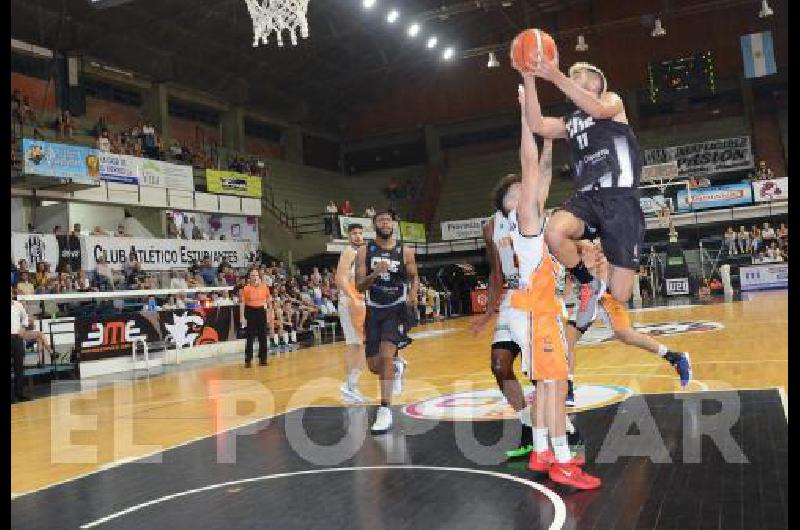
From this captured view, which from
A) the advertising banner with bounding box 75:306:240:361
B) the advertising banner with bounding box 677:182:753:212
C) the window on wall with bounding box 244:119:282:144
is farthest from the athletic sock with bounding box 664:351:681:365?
the window on wall with bounding box 244:119:282:144

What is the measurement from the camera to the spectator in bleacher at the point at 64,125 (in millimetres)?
17625

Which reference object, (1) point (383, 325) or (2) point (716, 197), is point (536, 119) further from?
(2) point (716, 197)

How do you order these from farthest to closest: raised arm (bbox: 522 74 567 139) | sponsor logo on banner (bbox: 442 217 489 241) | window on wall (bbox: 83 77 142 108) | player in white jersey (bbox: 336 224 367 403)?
sponsor logo on banner (bbox: 442 217 489 241)
window on wall (bbox: 83 77 142 108)
player in white jersey (bbox: 336 224 367 403)
raised arm (bbox: 522 74 567 139)

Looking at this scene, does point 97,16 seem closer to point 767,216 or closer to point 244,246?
point 244,246

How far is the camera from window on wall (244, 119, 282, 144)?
27453 mm

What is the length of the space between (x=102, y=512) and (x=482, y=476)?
2.02m

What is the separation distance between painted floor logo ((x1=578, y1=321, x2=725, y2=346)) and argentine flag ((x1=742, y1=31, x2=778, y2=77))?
1250cm

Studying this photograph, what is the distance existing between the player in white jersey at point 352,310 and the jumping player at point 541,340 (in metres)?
2.28

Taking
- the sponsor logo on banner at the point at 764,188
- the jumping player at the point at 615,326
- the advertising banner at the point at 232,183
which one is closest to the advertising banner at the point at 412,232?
the advertising banner at the point at 232,183

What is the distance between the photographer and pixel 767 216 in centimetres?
2058

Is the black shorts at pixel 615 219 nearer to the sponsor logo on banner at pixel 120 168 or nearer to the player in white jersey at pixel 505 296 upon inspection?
the player in white jersey at pixel 505 296

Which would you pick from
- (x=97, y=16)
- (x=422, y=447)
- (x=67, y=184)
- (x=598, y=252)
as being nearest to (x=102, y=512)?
(x=422, y=447)

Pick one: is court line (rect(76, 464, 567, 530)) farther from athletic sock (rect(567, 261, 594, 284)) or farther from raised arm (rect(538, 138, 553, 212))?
raised arm (rect(538, 138, 553, 212))

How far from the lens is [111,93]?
71.2 feet
